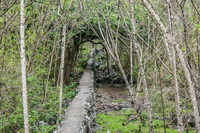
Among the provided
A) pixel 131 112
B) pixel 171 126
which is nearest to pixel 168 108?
pixel 171 126

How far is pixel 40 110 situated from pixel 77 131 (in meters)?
2.18

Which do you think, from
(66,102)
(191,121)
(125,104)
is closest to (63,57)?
(66,102)

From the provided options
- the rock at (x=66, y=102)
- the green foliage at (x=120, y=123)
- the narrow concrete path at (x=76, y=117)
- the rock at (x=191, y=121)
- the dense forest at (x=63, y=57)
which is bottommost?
the green foliage at (x=120, y=123)

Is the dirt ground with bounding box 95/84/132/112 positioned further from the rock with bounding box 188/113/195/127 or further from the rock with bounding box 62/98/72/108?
the rock with bounding box 188/113/195/127

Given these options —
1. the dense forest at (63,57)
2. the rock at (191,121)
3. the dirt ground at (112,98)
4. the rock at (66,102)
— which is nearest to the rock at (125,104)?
the dirt ground at (112,98)

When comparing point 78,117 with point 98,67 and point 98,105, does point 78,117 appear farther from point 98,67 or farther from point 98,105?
point 98,67

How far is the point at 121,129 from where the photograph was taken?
6.70 meters

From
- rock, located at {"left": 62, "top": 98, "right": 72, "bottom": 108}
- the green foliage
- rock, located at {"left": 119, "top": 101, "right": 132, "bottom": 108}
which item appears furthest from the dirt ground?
rock, located at {"left": 62, "top": 98, "right": 72, "bottom": 108}

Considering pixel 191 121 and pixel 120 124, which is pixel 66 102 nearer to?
pixel 120 124

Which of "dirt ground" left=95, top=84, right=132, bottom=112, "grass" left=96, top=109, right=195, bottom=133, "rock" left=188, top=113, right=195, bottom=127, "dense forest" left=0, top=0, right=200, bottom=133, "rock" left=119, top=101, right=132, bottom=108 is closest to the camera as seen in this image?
"dense forest" left=0, top=0, right=200, bottom=133

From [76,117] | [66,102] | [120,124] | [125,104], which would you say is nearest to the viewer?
[76,117]

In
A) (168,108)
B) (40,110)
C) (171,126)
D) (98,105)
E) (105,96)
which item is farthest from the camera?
(105,96)

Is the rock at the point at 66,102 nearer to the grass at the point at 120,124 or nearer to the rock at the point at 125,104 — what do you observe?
the grass at the point at 120,124

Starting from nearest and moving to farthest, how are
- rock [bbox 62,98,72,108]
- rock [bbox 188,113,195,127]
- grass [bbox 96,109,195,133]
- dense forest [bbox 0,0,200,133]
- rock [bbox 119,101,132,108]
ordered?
dense forest [bbox 0,0,200,133] → grass [bbox 96,109,195,133] → rock [bbox 188,113,195,127] → rock [bbox 62,98,72,108] → rock [bbox 119,101,132,108]
